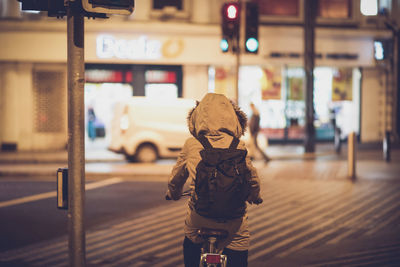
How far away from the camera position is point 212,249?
3518 millimetres

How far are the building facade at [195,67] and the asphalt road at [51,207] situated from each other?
26.1ft

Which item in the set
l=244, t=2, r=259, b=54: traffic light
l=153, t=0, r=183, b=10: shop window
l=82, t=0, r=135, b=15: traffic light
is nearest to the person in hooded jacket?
l=82, t=0, r=135, b=15: traffic light

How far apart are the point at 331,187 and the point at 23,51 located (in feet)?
43.5

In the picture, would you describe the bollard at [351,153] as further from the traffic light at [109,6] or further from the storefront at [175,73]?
the storefront at [175,73]

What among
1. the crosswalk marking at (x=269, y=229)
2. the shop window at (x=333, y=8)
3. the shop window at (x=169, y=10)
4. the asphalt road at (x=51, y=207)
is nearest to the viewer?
the crosswalk marking at (x=269, y=229)

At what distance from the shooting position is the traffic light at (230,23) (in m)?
12.8

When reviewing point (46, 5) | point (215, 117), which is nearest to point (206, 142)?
point (215, 117)

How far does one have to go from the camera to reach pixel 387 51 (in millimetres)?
17188

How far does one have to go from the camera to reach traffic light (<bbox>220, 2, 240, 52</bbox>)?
1282 centimetres

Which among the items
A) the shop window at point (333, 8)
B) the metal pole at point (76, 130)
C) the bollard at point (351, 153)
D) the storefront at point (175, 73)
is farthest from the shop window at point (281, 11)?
the metal pole at point (76, 130)

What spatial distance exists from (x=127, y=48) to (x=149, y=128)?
5974 millimetres

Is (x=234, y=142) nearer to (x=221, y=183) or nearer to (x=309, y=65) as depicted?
(x=221, y=183)

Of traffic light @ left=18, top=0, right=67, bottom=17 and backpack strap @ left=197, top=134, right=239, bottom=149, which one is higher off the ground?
traffic light @ left=18, top=0, right=67, bottom=17

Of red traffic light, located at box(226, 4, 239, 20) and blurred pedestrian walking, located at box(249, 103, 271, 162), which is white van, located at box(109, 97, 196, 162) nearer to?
blurred pedestrian walking, located at box(249, 103, 271, 162)
